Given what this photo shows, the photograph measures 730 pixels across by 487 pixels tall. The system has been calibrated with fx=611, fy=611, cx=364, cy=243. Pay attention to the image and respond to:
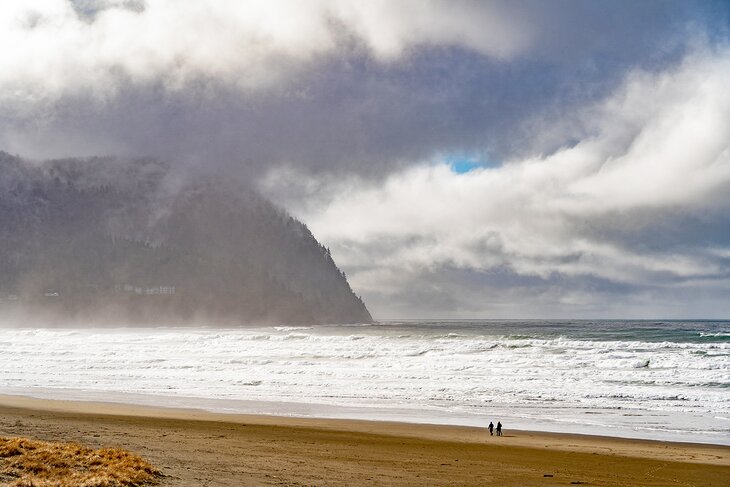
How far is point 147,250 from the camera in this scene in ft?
510

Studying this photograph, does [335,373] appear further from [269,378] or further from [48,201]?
[48,201]

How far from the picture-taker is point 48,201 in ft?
502

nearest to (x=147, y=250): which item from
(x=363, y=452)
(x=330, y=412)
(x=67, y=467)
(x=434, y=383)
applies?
(x=434, y=383)

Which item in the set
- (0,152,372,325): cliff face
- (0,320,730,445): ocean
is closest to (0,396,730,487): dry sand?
(0,320,730,445): ocean

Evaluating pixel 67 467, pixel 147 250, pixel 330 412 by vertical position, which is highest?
pixel 147 250

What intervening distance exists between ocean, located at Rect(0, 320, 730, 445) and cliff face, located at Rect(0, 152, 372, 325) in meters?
102

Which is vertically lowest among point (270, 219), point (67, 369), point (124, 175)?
point (67, 369)

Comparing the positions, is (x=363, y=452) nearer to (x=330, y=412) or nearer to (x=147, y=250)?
(x=330, y=412)

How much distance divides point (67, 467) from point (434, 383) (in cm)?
2198

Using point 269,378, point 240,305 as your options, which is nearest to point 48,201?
point 240,305

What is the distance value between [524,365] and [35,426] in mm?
26916

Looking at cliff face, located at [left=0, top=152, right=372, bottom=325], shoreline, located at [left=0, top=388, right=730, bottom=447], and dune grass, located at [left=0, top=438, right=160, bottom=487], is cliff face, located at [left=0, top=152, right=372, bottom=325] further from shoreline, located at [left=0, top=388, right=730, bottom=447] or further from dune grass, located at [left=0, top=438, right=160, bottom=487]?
dune grass, located at [left=0, top=438, right=160, bottom=487]

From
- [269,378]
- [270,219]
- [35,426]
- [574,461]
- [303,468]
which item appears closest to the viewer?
[303,468]

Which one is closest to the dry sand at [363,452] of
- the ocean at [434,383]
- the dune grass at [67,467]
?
the dune grass at [67,467]
